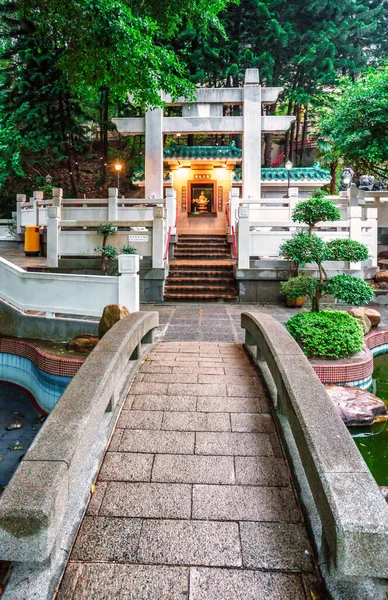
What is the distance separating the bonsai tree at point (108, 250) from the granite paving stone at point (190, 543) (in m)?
7.79

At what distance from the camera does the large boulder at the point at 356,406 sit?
449 cm

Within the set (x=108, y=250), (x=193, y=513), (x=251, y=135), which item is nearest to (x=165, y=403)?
(x=193, y=513)

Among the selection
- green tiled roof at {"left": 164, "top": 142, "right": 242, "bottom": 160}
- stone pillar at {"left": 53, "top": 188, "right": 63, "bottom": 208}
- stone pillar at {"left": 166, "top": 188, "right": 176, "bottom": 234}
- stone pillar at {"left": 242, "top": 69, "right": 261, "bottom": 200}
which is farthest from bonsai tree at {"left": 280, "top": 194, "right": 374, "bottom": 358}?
green tiled roof at {"left": 164, "top": 142, "right": 242, "bottom": 160}

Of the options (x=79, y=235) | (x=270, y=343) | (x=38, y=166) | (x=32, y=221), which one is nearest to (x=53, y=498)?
(x=270, y=343)

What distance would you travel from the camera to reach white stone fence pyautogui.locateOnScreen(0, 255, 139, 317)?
595 cm

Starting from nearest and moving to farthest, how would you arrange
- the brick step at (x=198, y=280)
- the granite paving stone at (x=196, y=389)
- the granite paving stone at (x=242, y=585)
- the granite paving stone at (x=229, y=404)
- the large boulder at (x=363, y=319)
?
the granite paving stone at (x=242, y=585) → the granite paving stone at (x=229, y=404) → the granite paving stone at (x=196, y=389) → the large boulder at (x=363, y=319) → the brick step at (x=198, y=280)

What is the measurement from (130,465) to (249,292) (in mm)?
7675

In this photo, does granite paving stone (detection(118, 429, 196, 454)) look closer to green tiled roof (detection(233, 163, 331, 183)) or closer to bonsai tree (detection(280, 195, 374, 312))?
bonsai tree (detection(280, 195, 374, 312))

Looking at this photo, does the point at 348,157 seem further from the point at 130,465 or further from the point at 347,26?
the point at 130,465

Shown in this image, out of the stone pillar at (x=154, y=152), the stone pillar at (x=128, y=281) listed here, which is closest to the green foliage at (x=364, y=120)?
the stone pillar at (x=154, y=152)

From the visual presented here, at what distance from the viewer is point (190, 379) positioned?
13.7 feet

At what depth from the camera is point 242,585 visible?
1822 millimetres

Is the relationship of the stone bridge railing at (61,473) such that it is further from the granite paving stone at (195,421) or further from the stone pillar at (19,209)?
the stone pillar at (19,209)

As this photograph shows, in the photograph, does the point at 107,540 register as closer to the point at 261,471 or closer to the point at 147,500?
the point at 147,500
